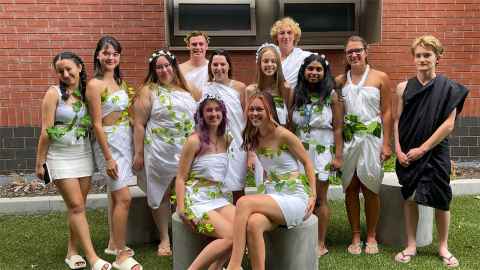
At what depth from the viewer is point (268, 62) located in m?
3.99

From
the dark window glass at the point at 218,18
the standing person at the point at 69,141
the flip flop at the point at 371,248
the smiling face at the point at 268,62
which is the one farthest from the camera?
the dark window glass at the point at 218,18

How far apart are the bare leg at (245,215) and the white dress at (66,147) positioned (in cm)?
144

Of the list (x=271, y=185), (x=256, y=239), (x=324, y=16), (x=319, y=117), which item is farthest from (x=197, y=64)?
(x=324, y=16)

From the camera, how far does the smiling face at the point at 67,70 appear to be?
12.7ft

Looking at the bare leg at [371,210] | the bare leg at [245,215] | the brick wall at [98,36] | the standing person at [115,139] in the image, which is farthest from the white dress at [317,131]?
the brick wall at [98,36]

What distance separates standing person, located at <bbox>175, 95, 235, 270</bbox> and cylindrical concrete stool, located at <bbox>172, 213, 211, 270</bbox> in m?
0.11

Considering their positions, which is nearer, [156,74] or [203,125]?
[203,125]

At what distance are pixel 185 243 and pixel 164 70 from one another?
4.82ft

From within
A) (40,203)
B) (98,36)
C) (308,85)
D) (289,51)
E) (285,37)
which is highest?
(98,36)

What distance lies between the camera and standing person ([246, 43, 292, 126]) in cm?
400

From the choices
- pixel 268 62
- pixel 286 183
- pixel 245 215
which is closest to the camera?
pixel 245 215

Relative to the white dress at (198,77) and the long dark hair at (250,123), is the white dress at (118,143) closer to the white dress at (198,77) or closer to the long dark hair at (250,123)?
the white dress at (198,77)

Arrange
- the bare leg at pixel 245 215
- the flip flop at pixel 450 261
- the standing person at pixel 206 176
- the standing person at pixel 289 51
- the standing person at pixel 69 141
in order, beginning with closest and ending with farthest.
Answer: the bare leg at pixel 245 215
the standing person at pixel 206 176
the standing person at pixel 69 141
the flip flop at pixel 450 261
the standing person at pixel 289 51

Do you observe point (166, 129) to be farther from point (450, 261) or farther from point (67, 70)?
point (450, 261)
